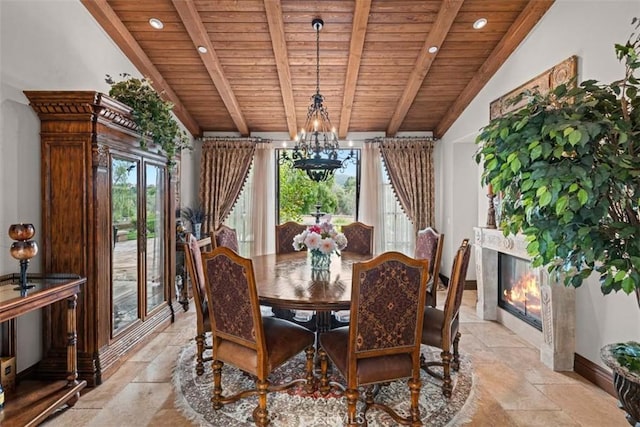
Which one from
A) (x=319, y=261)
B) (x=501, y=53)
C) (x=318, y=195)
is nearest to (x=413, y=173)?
(x=318, y=195)

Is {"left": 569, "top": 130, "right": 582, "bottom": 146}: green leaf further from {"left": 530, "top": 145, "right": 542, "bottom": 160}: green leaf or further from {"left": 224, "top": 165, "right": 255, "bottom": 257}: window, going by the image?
{"left": 224, "top": 165, "right": 255, "bottom": 257}: window

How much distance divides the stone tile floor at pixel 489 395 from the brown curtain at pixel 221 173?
9.09 feet

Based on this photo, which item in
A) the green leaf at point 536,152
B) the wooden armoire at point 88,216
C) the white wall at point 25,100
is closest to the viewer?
the green leaf at point 536,152

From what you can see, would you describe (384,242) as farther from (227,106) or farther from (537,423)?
(537,423)

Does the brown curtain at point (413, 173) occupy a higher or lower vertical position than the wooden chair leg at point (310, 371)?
higher

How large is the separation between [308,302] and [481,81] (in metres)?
3.84

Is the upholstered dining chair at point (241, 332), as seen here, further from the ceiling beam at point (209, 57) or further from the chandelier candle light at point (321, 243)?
the ceiling beam at point (209, 57)

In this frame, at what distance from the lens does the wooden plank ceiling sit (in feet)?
11.2

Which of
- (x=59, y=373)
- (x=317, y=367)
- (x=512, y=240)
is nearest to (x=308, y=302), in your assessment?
(x=317, y=367)

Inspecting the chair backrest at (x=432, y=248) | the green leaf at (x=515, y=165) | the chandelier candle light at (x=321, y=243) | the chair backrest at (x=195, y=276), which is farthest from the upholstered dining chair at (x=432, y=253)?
the chair backrest at (x=195, y=276)

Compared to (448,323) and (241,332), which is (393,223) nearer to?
(448,323)

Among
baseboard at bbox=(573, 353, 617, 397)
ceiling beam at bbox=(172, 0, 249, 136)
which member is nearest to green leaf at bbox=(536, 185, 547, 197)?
baseboard at bbox=(573, 353, 617, 397)

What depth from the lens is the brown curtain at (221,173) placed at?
5.73 meters

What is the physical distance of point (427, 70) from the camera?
4172mm
